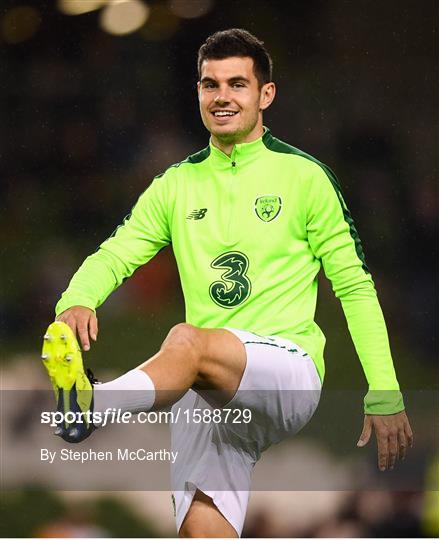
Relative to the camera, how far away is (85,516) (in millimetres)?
4645

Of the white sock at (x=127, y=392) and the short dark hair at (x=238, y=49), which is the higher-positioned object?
the short dark hair at (x=238, y=49)

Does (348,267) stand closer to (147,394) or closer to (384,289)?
(147,394)

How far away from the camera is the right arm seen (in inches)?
122

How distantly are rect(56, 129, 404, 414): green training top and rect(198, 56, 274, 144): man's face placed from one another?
0.19 feet

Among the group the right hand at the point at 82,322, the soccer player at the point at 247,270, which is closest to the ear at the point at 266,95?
the soccer player at the point at 247,270

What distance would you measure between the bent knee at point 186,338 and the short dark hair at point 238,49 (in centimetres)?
99

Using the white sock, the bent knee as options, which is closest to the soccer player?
the bent knee

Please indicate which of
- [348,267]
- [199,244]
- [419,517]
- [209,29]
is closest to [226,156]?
[199,244]

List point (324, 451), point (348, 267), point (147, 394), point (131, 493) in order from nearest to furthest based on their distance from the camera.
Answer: point (147, 394), point (348, 267), point (324, 451), point (131, 493)

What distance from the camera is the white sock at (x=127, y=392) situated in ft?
8.75

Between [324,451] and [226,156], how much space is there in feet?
4.94

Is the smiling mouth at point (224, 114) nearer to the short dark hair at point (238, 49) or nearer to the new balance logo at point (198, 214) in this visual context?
the short dark hair at point (238, 49)

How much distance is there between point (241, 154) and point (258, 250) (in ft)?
1.07

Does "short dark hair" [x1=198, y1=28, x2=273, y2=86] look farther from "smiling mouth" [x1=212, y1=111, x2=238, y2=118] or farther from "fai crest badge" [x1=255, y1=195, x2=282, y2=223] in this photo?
"fai crest badge" [x1=255, y1=195, x2=282, y2=223]
